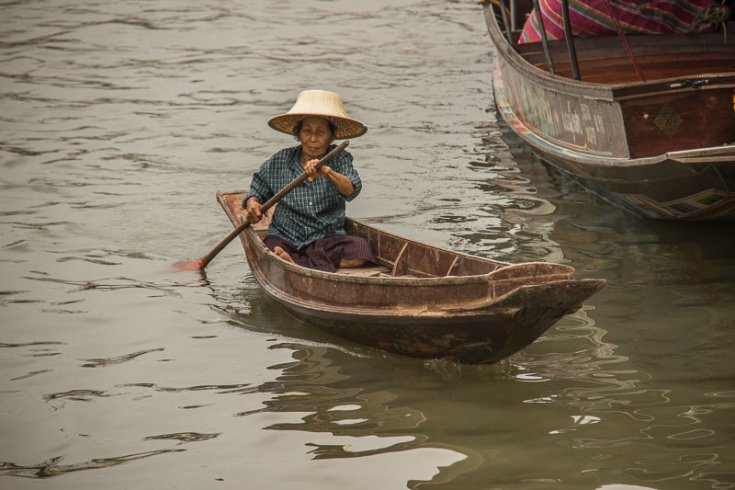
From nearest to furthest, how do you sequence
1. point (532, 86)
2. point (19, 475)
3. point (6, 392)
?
point (19, 475) < point (6, 392) < point (532, 86)

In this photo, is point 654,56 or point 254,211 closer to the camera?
point 254,211

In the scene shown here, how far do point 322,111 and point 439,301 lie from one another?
1.55 m

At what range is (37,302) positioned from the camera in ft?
20.1

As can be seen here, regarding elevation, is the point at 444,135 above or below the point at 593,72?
below

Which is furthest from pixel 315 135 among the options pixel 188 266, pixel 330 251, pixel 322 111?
pixel 188 266

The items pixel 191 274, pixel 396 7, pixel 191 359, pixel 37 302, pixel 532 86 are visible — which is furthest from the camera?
pixel 396 7

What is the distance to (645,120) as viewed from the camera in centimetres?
634

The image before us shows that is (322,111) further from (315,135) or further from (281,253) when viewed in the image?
(281,253)

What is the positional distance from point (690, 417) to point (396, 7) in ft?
40.1

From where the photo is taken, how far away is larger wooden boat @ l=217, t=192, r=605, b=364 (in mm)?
4348

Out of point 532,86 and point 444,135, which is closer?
point 532,86

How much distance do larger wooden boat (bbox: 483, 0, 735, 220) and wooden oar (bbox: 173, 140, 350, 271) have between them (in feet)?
6.04

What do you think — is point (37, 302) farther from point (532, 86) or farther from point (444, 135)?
point (444, 135)

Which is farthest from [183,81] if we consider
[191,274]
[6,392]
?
[6,392]
